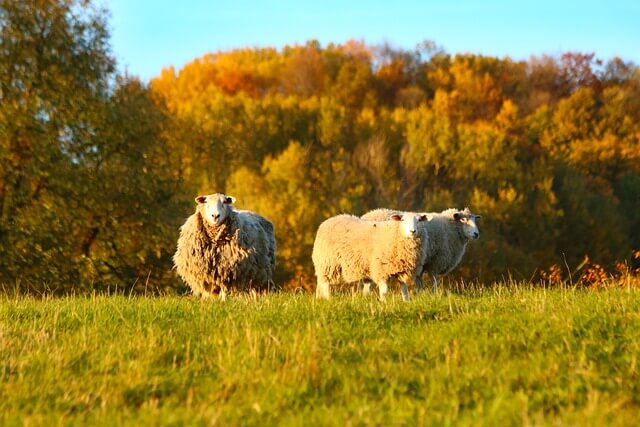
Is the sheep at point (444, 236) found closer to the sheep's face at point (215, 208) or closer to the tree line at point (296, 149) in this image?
the sheep's face at point (215, 208)

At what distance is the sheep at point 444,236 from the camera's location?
52.4 ft

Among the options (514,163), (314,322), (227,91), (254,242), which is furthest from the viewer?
(227,91)

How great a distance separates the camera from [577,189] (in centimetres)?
4772

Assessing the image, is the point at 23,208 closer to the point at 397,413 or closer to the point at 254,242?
the point at 254,242

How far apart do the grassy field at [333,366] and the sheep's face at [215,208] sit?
170 inches

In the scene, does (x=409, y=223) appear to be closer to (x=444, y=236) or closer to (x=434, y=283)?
(x=434, y=283)

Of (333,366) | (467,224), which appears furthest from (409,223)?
(333,366)

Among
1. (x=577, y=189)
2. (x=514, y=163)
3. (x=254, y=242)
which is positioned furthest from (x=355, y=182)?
(x=254, y=242)

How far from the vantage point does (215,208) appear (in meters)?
13.1

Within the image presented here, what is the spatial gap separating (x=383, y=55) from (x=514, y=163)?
74.1ft

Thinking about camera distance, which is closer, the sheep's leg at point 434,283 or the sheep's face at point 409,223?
the sheep's face at point 409,223

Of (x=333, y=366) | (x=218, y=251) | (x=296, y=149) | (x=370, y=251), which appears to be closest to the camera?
(x=333, y=366)

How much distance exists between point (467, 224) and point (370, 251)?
4.15m

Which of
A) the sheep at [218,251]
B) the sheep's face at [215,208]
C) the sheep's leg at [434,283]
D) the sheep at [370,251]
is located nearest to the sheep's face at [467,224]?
the sheep's leg at [434,283]
